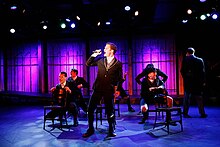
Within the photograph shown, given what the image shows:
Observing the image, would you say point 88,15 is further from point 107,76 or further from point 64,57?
point 107,76

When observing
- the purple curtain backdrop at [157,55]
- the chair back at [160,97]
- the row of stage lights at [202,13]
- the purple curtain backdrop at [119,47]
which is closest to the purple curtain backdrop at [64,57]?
Answer: the purple curtain backdrop at [119,47]

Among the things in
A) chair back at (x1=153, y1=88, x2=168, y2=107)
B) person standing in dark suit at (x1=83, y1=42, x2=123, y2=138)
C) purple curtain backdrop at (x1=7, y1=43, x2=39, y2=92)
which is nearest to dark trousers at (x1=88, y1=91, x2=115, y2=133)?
person standing in dark suit at (x1=83, y1=42, x2=123, y2=138)

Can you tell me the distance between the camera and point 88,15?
9984 millimetres

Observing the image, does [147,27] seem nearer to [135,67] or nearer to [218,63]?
[135,67]

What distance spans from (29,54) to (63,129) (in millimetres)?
7948

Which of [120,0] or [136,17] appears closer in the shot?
[120,0]

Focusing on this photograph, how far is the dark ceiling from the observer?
881 cm

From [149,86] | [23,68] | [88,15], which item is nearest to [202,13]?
[88,15]

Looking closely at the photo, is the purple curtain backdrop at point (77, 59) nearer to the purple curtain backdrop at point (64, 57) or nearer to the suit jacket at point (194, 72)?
the purple curtain backdrop at point (64, 57)

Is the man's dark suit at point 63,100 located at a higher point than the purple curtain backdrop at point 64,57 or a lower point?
lower

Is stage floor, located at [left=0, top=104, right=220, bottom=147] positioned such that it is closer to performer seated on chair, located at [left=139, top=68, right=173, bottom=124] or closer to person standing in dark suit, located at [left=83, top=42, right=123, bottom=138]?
person standing in dark suit, located at [left=83, top=42, right=123, bottom=138]

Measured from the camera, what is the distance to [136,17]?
990cm

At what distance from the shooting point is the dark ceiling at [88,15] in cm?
881

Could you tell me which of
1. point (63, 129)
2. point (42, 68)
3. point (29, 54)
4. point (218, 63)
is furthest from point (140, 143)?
point (29, 54)
